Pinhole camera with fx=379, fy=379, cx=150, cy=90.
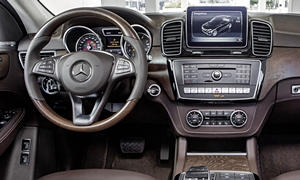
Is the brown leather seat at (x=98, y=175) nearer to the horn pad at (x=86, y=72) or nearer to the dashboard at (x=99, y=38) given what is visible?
the horn pad at (x=86, y=72)

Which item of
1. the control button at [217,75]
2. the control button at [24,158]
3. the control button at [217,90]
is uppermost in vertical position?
the control button at [217,75]

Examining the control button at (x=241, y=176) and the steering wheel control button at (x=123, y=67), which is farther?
the control button at (x=241, y=176)

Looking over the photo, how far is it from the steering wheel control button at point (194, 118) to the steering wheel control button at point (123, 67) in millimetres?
387

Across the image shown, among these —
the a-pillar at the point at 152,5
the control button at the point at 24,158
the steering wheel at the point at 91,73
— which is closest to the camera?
the steering wheel at the point at 91,73

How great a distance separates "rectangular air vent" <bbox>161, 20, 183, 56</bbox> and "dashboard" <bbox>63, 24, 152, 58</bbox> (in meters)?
0.07

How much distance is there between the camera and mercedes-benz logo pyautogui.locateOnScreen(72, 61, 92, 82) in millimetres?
1238

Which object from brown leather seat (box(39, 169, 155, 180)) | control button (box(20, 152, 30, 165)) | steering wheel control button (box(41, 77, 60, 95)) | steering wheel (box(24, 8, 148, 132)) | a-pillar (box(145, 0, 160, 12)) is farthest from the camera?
a-pillar (box(145, 0, 160, 12))

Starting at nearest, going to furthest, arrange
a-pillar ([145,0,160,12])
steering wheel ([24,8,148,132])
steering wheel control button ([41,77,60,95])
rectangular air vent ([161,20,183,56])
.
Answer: steering wheel ([24,8,148,132]), rectangular air vent ([161,20,183,56]), steering wheel control button ([41,77,60,95]), a-pillar ([145,0,160,12])

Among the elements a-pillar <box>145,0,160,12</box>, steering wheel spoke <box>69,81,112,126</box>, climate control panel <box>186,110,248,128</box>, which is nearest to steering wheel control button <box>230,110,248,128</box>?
climate control panel <box>186,110,248,128</box>

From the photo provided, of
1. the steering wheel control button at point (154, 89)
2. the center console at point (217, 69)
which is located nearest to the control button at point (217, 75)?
the center console at point (217, 69)

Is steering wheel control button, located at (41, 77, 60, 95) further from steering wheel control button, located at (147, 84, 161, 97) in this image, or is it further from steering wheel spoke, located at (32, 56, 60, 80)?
steering wheel control button, located at (147, 84, 161, 97)

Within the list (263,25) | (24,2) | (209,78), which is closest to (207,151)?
A: (209,78)

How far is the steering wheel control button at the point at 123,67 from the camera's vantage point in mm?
1243

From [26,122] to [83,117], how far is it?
1.83 ft
